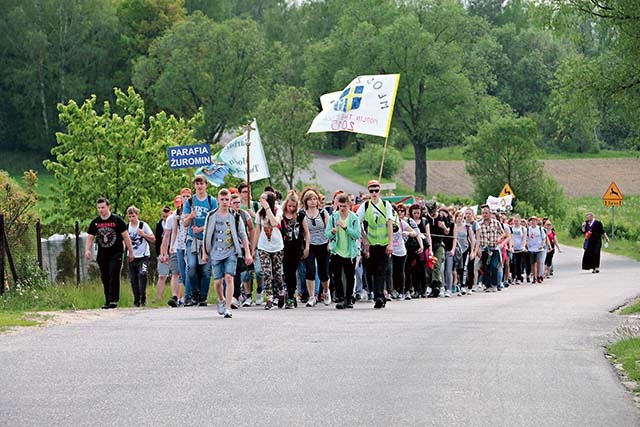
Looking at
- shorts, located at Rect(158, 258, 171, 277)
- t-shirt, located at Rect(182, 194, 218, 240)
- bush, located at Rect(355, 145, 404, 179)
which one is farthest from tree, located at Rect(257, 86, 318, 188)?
t-shirt, located at Rect(182, 194, 218, 240)

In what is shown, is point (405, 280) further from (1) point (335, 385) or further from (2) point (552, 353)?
(1) point (335, 385)

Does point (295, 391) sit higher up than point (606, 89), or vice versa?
point (606, 89)

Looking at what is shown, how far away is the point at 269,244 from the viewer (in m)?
18.7

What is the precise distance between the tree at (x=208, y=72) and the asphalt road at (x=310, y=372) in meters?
72.2

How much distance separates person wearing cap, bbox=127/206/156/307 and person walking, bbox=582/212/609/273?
1804 centimetres

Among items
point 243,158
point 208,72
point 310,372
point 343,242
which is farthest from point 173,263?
point 208,72

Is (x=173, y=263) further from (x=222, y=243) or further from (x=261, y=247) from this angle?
(x=222, y=243)

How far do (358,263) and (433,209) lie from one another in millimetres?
3400

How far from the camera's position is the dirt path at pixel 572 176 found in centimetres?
8919

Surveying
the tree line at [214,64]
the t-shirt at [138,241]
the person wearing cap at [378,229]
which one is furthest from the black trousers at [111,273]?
the tree line at [214,64]

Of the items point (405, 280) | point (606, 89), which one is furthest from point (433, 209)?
point (606, 89)

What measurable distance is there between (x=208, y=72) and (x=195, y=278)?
71.0 metres

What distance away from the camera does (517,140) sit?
235 ft

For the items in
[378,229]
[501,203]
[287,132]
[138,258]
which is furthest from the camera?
[287,132]
